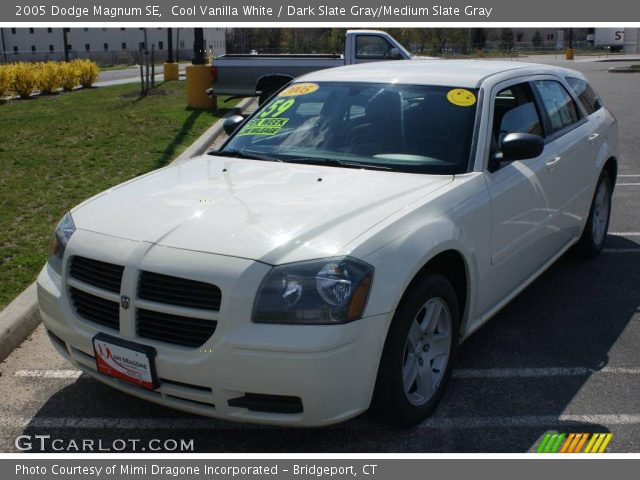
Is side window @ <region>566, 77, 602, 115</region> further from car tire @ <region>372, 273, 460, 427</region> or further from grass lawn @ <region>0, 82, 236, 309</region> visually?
grass lawn @ <region>0, 82, 236, 309</region>

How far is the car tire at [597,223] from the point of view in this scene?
6025mm

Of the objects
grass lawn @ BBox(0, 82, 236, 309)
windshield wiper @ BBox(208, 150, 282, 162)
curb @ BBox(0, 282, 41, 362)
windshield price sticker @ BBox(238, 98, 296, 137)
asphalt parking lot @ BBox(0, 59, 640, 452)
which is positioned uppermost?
windshield price sticker @ BBox(238, 98, 296, 137)

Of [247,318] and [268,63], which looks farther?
[268,63]

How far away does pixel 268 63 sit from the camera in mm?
16078

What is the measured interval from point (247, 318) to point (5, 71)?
21122 millimetres


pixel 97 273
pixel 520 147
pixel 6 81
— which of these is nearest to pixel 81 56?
pixel 6 81

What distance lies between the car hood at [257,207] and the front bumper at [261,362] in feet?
0.49

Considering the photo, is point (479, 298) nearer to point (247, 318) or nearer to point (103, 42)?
point (247, 318)

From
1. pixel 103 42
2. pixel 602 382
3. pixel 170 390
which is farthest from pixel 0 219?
pixel 103 42

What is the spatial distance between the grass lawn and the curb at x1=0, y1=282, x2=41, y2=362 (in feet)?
0.53

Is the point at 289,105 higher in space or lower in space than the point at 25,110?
higher

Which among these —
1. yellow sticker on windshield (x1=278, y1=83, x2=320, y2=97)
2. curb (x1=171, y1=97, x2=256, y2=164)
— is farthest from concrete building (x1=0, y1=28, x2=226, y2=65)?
yellow sticker on windshield (x1=278, y1=83, x2=320, y2=97)

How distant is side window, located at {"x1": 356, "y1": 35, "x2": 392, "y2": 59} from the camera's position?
17.0 m

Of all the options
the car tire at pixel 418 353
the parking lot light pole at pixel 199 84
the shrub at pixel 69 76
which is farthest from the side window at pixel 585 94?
the shrub at pixel 69 76
